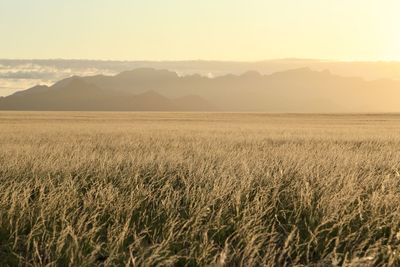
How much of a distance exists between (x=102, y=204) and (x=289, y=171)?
4319 mm

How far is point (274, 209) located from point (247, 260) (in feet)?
6.61

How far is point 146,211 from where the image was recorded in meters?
6.95

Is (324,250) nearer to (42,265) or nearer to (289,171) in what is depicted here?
(42,265)

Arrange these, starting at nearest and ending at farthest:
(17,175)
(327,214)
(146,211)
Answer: (327,214) < (146,211) < (17,175)

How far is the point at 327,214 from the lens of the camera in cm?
635

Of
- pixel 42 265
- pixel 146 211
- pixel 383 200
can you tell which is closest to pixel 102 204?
pixel 146 211

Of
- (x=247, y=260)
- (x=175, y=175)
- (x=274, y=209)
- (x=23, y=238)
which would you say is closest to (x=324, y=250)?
(x=247, y=260)

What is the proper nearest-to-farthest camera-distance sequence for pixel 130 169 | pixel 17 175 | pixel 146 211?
1. pixel 146 211
2. pixel 17 175
3. pixel 130 169

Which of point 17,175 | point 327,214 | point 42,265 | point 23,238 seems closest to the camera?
point 42,265

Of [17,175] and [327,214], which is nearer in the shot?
[327,214]

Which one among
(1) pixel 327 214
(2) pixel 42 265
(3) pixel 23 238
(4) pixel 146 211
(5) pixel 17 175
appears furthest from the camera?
(5) pixel 17 175

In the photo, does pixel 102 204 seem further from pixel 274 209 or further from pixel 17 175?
pixel 17 175

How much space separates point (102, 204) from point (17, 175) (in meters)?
3.22

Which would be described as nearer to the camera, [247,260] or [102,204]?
[247,260]
